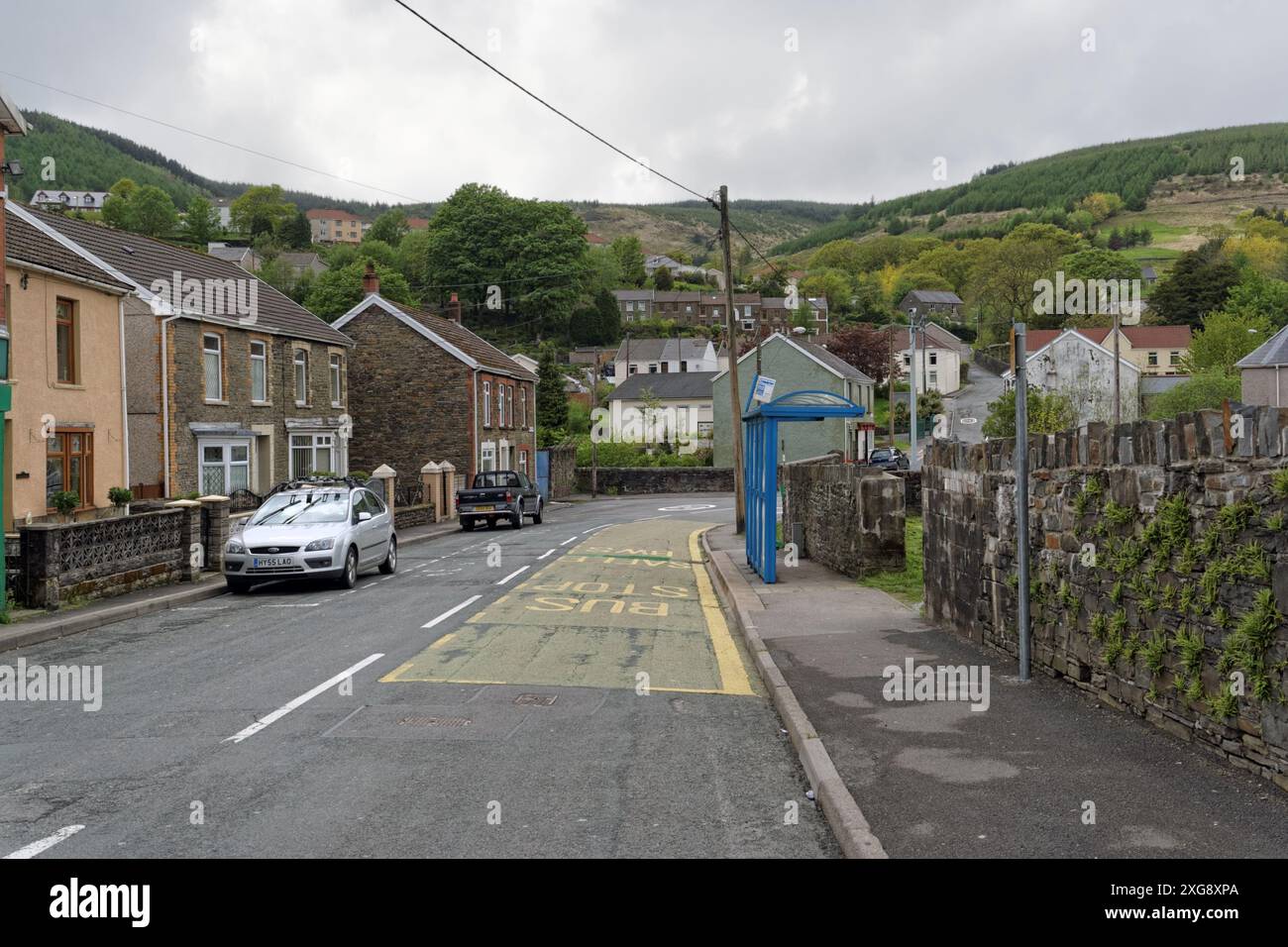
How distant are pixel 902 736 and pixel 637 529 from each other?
2648 cm

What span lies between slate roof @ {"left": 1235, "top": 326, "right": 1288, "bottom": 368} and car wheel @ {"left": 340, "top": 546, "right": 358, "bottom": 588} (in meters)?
43.6

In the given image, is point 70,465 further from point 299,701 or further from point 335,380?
point 299,701

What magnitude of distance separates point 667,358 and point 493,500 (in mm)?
84089

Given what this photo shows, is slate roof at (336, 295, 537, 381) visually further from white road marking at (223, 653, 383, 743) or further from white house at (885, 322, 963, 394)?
white house at (885, 322, 963, 394)

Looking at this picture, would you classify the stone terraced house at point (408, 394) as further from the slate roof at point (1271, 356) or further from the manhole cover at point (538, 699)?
the manhole cover at point (538, 699)

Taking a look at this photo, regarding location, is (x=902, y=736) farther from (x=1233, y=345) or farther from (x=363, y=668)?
(x=1233, y=345)

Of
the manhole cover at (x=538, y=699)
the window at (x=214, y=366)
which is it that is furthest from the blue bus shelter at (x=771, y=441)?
the window at (x=214, y=366)

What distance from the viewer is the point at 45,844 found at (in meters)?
5.37

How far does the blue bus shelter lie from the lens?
54.5 feet

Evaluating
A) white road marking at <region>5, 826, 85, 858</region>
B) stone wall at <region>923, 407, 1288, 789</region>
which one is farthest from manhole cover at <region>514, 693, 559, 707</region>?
stone wall at <region>923, 407, 1288, 789</region>

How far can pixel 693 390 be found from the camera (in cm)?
9256

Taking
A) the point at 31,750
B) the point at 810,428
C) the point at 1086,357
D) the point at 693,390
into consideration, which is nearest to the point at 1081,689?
the point at 31,750

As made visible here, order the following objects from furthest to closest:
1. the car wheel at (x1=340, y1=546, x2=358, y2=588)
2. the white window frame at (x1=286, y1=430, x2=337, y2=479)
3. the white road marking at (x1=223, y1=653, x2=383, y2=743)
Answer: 1. the white window frame at (x1=286, y1=430, x2=337, y2=479)
2. the car wheel at (x1=340, y1=546, x2=358, y2=588)
3. the white road marking at (x1=223, y1=653, x2=383, y2=743)

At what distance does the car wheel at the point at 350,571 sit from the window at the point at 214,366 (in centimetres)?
1433
